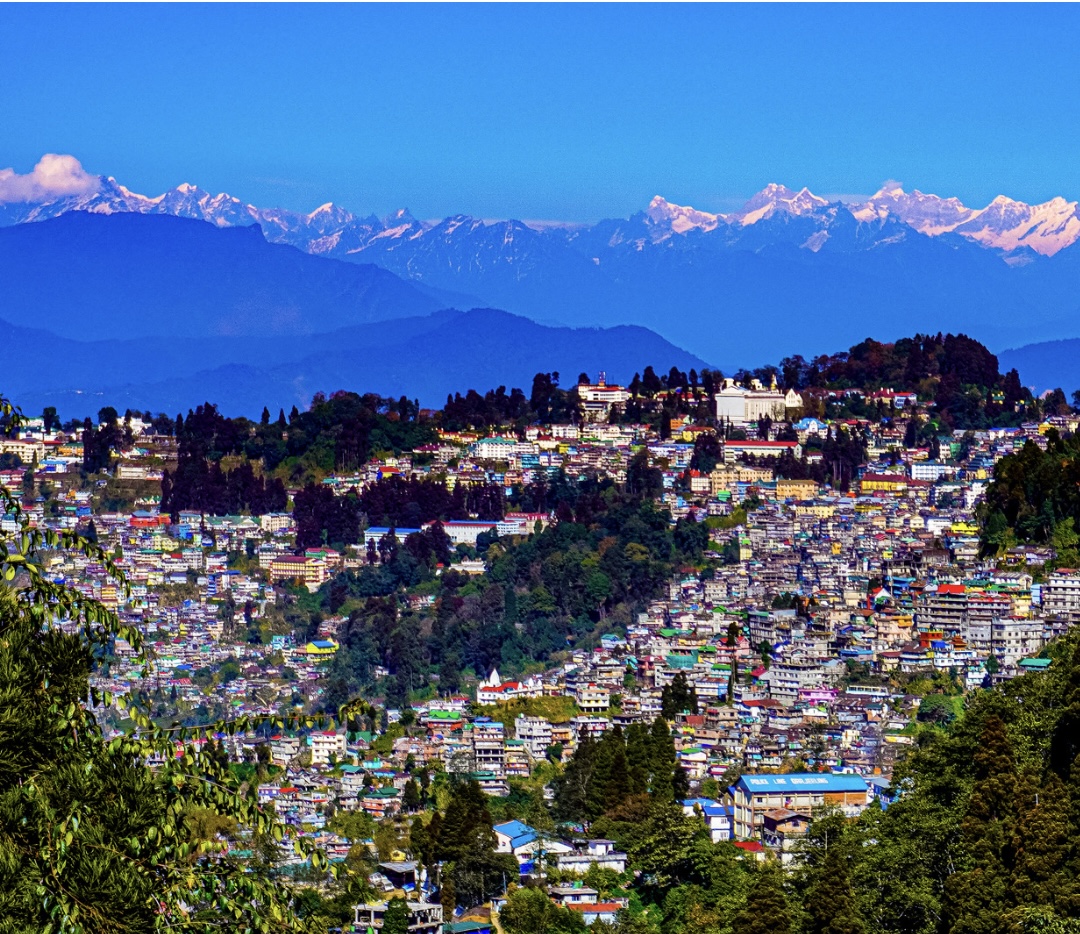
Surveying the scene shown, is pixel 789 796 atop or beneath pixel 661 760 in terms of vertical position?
beneath

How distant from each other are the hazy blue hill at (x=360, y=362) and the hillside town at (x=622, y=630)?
6463 cm

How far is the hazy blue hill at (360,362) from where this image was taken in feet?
419

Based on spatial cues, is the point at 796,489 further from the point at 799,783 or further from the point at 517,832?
the point at 517,832

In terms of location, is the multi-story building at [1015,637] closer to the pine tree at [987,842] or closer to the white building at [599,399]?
the pine tree at [987,842]

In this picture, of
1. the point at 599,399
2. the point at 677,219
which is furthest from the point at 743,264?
the point at 599,399

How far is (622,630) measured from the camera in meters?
41.8

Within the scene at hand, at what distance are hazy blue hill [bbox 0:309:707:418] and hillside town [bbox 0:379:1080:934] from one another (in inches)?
2545

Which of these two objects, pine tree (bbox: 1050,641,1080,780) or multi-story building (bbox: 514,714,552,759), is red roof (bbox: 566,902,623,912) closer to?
pine tree (bbox: 1050,641,1080,780)

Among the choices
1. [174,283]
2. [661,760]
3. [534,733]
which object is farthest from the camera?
[174,283]

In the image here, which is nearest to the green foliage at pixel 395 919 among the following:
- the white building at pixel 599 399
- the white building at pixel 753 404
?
the white building at pixel 753 404

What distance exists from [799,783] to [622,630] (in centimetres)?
1944

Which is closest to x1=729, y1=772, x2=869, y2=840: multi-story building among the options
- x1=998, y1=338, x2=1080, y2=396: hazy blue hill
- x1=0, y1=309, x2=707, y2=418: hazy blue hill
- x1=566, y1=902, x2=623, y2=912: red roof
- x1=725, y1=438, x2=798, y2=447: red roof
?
x1=566, y1=902, x2=623, y2=912: red roof

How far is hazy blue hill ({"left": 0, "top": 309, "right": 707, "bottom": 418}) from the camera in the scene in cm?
12775

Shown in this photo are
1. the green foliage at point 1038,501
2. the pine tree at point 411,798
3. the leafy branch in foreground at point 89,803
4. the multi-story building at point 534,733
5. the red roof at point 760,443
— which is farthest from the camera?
the red roof at point 760,443
